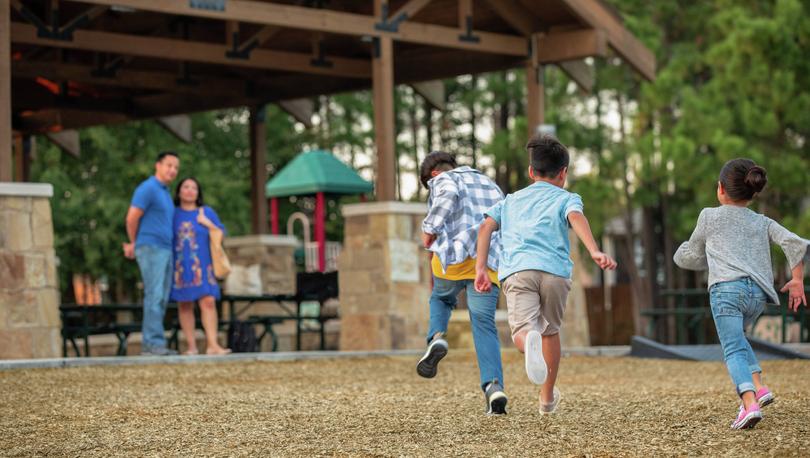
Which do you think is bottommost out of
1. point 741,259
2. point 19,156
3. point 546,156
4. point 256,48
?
point 741,259

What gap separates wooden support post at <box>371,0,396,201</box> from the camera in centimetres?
1457

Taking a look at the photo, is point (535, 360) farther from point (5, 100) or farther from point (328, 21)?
point (328, 21)

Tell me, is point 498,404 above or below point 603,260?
below

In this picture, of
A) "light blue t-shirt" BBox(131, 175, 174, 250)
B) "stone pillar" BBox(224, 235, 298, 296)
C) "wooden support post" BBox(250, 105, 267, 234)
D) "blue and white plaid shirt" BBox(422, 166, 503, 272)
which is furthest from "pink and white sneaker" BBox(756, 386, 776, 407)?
→ "wooden support post" BBox(250, 105, 267, 234)

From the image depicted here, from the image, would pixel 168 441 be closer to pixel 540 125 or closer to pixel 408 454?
pixel 408 454

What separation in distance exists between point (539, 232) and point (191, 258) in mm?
5644

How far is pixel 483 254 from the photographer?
6977mm

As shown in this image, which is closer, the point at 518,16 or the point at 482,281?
the point at 482,281

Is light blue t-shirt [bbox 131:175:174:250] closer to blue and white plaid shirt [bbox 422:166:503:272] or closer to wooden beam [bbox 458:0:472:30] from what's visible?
blue and white plaid shirt [bbox 422:166:503:272]

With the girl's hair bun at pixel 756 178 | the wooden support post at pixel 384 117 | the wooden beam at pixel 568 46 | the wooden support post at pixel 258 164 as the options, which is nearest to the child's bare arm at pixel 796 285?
the girl's hair bun at pixel 756 178

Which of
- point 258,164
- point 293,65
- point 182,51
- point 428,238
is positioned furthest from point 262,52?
point 428,238

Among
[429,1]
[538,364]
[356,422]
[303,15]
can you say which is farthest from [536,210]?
[429,1]

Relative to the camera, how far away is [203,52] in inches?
606

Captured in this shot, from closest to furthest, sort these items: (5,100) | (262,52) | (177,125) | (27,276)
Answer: (27,276) → (5,100) → (262,52) → (177,125)
